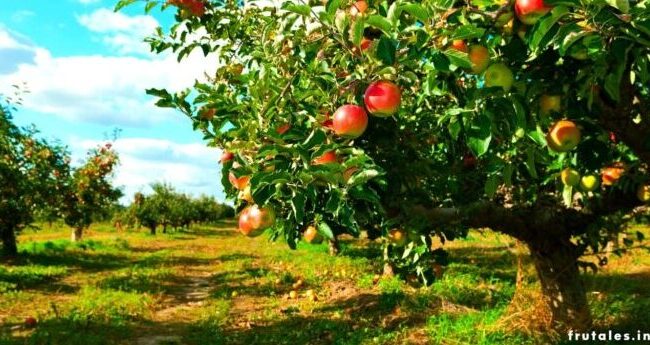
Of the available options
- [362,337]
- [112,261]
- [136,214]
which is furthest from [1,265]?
[136,214]

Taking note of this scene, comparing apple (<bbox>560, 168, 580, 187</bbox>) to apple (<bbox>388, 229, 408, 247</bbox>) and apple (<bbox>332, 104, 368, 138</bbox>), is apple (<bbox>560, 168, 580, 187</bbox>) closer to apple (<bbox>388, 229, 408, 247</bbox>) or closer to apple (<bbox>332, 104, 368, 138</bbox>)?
apple (<bbox>388, 229, 408, 247</bbox>)

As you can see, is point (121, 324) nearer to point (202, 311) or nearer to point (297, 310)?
point (202, 311)

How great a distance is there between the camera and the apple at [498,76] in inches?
87.4

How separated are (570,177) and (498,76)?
1.95 meters

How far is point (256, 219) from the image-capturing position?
2.26 metres

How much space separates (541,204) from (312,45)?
14.0ft

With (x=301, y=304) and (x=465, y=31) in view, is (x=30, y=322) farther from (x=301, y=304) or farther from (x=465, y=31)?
(x=465, y=31)

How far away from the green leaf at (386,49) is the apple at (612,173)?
3.51m

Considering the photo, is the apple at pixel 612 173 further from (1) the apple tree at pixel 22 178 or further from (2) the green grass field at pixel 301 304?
(1) the apple tree at pixel 22 178

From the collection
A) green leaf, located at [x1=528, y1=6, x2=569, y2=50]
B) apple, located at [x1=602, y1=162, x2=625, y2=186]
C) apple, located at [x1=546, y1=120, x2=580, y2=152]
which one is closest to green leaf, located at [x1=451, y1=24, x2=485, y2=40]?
green leaf, located at [x1=528, y1=6, x2=569, y2=50]

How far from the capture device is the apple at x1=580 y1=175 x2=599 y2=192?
3.96m

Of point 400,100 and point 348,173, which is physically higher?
point 400,100

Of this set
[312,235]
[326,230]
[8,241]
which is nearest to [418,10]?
[326,230]

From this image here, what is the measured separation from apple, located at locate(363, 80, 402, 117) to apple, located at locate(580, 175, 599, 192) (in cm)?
251
